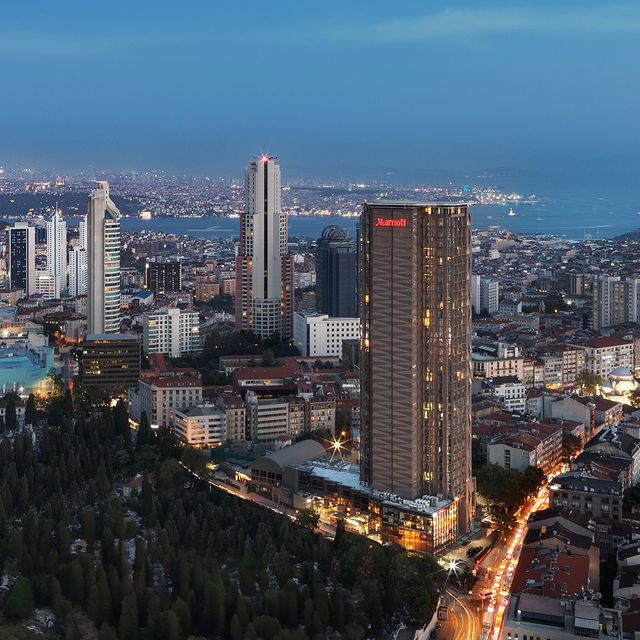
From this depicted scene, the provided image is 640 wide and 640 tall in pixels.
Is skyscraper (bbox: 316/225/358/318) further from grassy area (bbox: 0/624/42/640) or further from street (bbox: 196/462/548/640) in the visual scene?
grassy area (bbox: 0/624/42/640)

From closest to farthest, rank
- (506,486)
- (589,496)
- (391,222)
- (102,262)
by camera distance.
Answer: (391,222)
(589,496)
(506,486)
(102,262)

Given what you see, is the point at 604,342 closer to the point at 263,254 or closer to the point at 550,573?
the point at 263,254

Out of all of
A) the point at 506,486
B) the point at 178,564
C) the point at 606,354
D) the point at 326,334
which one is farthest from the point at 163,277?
the point at 178,564

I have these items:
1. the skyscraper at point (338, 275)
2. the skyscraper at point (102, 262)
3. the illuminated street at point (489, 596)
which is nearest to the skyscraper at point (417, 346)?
the illuminated street at point (489, 596)

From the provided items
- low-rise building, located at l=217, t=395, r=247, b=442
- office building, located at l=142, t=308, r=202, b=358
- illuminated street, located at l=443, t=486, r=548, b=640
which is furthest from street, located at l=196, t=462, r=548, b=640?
office building, located at l=142, t=308, r=202, b=358

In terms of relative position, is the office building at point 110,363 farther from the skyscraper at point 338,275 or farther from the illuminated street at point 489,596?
the illuminated street at point 489,596

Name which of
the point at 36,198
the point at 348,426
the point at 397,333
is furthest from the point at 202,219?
the point at 397,333

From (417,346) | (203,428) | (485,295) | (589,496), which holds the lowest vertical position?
(589,496)
